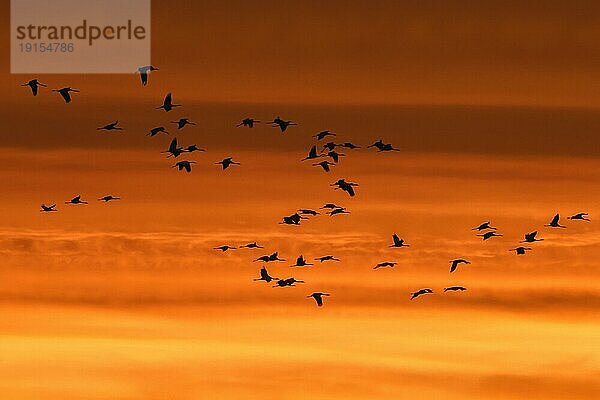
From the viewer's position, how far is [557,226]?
92.3 m

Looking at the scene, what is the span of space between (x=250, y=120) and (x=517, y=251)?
14.2 metres

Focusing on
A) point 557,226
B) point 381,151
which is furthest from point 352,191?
point 557,226

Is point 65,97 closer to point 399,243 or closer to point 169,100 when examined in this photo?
point 169,100

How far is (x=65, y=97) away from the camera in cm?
8638

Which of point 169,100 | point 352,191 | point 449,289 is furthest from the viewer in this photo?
point 449,289

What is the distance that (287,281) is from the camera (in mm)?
94438

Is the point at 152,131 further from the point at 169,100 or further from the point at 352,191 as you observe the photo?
the point at 352,191

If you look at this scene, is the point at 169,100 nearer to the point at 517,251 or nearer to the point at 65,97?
the point at 65,97

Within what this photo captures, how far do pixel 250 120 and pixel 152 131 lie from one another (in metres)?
3.13

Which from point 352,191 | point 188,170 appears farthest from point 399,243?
point 188,170

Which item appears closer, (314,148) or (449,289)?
(314,148)

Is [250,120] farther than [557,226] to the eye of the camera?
No

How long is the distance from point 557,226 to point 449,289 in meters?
6.57

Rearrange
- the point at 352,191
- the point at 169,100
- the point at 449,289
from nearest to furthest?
the point at 169,100
the point at 352,191
the point at 449,289
